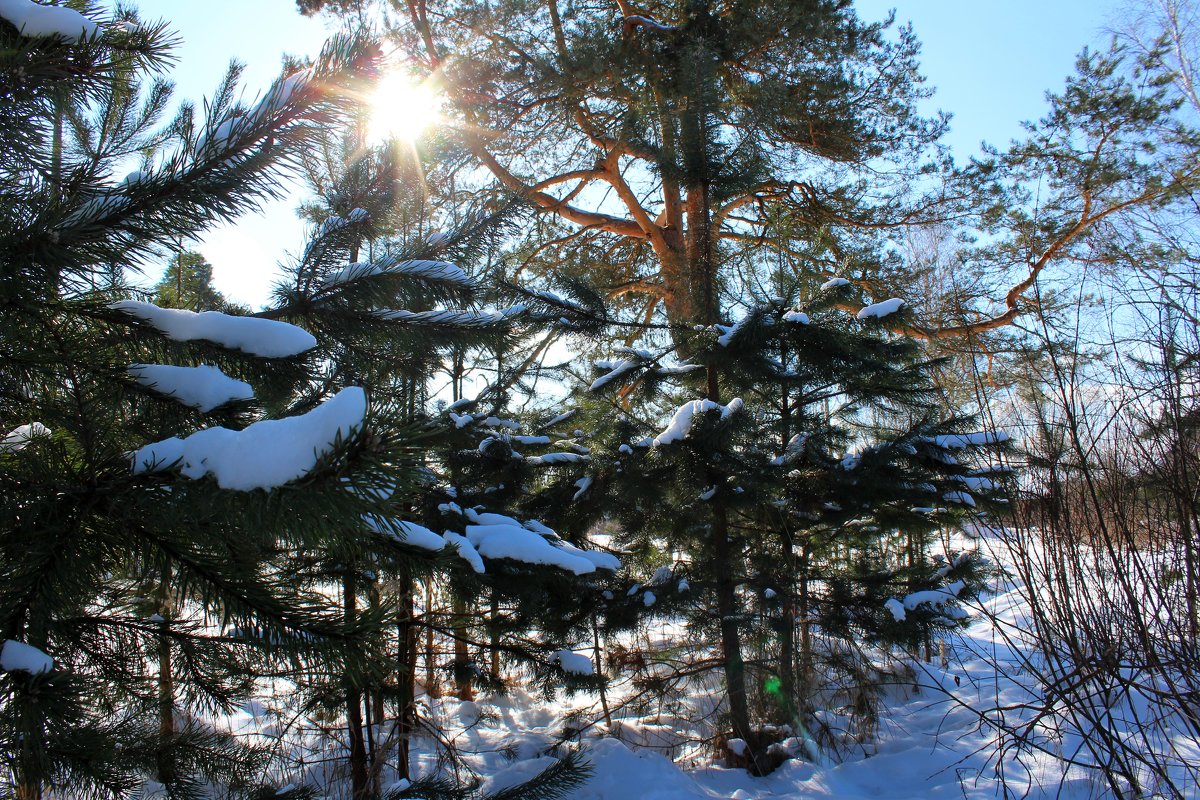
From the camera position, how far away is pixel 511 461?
489cm

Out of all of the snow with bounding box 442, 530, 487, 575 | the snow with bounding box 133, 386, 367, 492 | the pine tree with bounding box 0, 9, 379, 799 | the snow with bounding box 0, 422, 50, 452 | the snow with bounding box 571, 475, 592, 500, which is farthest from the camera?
the snow with bounding box 571, 475, 592, 500

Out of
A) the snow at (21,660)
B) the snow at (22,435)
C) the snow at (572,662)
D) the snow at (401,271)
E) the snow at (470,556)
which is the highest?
the snow at (401,271)

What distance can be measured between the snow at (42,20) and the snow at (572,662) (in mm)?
3455

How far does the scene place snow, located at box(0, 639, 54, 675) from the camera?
2.99 feet

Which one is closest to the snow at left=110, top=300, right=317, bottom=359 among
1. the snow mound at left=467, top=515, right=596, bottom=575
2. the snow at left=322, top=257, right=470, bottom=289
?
the snow at left=322, top=257, right=470, bottom=289

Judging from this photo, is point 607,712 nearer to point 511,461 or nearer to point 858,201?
point 511,461

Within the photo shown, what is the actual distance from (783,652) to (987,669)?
14.1 feet

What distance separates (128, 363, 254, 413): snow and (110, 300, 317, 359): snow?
0.09m

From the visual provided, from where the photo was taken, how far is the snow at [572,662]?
12.2 feet

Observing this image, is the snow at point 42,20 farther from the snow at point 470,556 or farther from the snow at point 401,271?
the snow at point 470,556

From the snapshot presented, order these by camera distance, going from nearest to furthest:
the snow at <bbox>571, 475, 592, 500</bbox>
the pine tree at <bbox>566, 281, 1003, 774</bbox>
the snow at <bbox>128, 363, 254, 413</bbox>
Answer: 1. the snow at <bbox>128, 363, 254, 413</bbox>
2. the pine tree at <bbox>566, 281, 1003, 774</bbox>
3. the snow at <bbox>571, 475, 592, 500</bbox>

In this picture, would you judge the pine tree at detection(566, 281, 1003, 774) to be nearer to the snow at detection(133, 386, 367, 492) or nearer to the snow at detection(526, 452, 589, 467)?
the snow at detection(526, 452, 589, 467)

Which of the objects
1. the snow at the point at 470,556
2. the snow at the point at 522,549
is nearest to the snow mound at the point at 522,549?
the snow at the point at 522,549

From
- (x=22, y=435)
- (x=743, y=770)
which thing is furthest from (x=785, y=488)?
(x=22, y=435)
